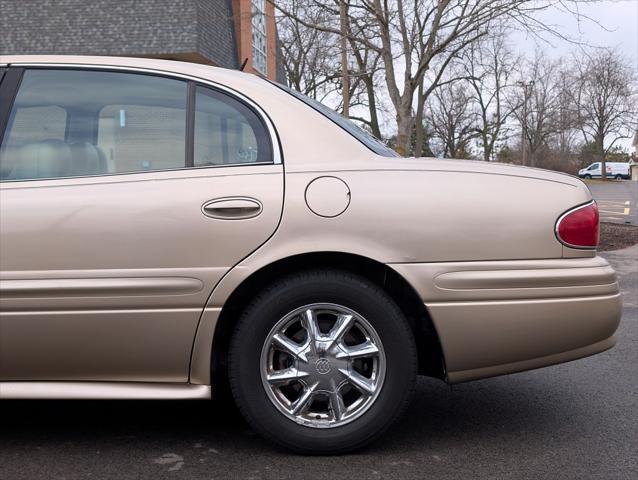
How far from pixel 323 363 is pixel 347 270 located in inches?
15.5

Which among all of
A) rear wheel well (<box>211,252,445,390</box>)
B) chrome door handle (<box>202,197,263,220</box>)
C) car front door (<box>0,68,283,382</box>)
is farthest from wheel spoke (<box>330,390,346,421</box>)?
chrome door handle (<box>202,197,263,220</box>)

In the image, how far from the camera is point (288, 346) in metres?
3.01

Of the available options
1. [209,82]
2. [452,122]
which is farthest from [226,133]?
[452,122]

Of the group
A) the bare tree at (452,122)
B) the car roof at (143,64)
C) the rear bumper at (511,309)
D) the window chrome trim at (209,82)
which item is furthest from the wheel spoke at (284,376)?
the bare tree at (452,122)

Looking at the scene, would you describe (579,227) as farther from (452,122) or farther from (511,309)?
(452,122)

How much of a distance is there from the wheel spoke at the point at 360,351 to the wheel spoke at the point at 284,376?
0.59 ft

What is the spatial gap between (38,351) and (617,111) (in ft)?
196

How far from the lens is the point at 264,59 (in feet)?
77.9

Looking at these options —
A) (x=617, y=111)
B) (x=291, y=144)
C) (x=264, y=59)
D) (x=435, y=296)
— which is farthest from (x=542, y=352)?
(x=617, y=111)

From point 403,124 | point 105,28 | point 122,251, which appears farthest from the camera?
point 105,28

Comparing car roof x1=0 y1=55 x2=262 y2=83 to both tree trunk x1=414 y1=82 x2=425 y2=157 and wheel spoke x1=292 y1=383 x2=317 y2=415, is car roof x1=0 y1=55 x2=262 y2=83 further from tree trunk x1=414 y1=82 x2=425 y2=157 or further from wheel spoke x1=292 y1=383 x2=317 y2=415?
tree trunk x1=414 y1=82 x2=425 y2=157

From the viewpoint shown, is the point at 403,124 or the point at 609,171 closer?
the point at 403,124

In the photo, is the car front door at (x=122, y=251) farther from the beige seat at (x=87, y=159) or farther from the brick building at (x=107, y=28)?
the brick building at (x=107, y=28)

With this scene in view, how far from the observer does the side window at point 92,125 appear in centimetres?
314
